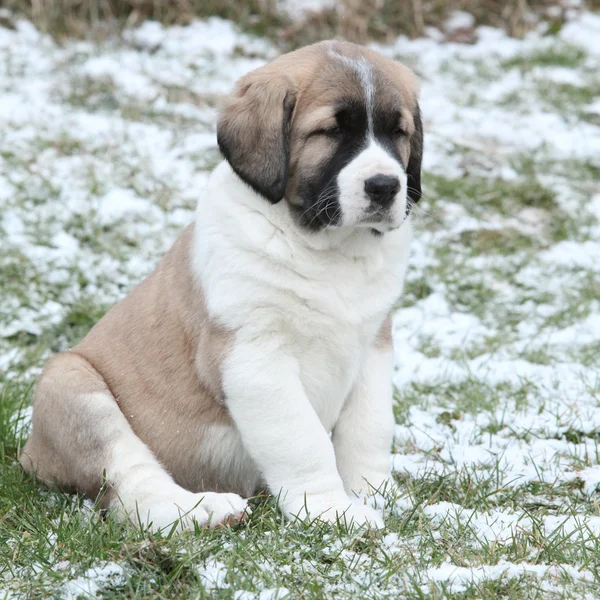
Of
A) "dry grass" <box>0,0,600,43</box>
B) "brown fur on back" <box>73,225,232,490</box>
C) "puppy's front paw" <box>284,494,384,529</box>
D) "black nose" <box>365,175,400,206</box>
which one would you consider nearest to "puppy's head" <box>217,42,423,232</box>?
"black nose" <box>365,175,400,206</box>

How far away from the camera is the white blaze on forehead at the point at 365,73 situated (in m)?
3.78

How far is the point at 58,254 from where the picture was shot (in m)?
6.94

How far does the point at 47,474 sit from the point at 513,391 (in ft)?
8.58

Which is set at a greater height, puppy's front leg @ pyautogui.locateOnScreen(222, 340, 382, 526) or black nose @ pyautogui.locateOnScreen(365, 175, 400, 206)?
black nose @ pyautogui.locateOnScreen(365, 175, 400, 206)

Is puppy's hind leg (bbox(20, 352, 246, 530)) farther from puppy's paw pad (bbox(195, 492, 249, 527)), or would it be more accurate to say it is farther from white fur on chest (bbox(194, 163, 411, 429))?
white fur on chest (bbox(194, 163, 411, 429))

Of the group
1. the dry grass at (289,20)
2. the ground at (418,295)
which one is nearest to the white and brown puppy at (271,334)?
the ground at (418,295)

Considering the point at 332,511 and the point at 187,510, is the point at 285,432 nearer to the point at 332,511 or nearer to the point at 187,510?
the point at 332,511

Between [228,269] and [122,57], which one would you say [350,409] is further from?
[122,57]

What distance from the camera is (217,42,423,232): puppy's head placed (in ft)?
12.2

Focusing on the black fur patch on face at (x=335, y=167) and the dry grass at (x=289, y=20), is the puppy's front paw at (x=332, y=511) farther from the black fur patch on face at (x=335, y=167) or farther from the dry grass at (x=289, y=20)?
the dry grass at (x=289, y=20)

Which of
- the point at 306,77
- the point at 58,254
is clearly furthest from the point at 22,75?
the point at 306,77

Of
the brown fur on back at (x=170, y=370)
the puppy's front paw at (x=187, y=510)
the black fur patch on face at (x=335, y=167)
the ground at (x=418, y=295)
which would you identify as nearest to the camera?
the ground at (x=418, y=295)

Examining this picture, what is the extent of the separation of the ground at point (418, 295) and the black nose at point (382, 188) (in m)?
1.18

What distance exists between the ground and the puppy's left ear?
1203 mm
